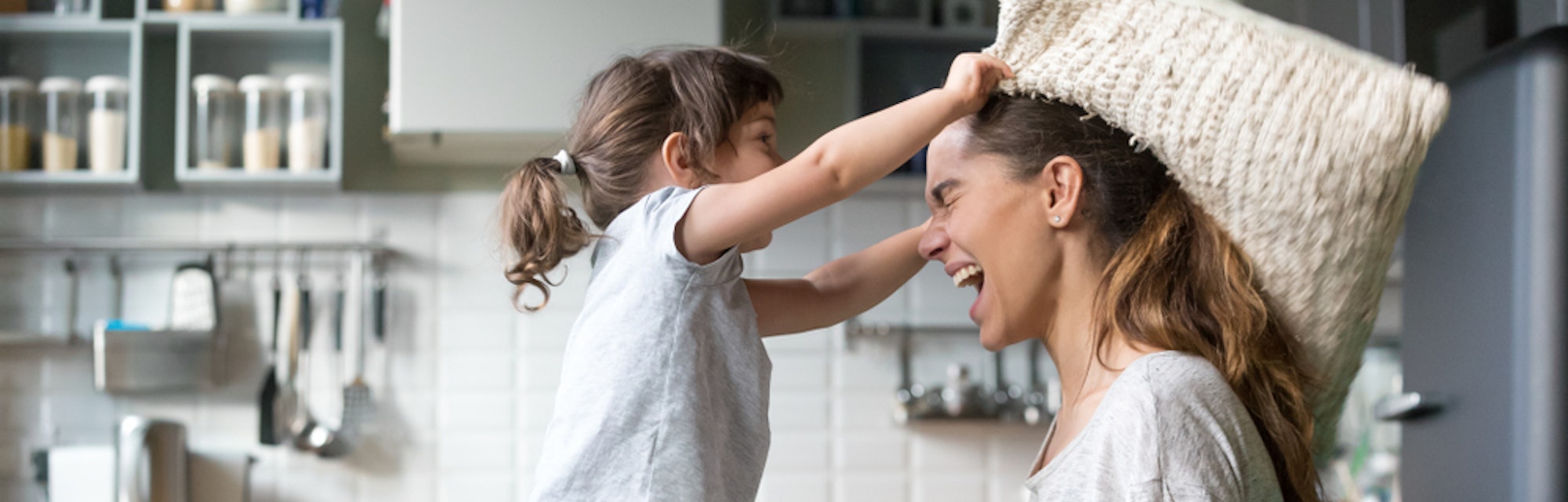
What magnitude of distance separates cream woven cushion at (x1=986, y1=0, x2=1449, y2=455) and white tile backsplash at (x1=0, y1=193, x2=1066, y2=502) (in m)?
1.72

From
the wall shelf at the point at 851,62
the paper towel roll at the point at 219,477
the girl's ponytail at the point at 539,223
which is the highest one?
the wall shelf at the point at 851,62

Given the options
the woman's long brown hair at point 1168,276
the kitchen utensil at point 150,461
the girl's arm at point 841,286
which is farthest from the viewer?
the kitchen utensil at point 150,461

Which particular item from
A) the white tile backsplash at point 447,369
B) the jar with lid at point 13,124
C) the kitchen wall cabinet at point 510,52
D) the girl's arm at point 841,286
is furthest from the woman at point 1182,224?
the jar with lid at point 13,124

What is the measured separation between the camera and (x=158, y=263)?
267 centimetres

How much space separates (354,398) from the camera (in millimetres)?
2639

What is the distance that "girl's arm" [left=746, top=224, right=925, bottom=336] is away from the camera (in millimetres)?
1428

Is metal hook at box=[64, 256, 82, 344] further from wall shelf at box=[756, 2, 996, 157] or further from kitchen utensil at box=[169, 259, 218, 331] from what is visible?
wall shelf at box=[756, 2, 996, 157]

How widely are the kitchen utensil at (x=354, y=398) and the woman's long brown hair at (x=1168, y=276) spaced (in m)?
1.89

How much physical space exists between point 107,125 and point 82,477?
67cm

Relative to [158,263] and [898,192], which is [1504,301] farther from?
[158,263]

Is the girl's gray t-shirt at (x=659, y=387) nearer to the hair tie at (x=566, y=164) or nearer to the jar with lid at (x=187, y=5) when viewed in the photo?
the hair tie at (x=566, y=164)

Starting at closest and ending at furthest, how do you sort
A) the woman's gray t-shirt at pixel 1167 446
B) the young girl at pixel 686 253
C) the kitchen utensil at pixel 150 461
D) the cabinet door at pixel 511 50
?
1. the woman's gray t-shirt at pixel 1167 446
2. the young girl at pixel 686 253
3. the cabinet door at pixel 511 50
4. the kitchen utensil at pixel 150 461

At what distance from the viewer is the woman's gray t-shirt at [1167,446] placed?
0.88 metres

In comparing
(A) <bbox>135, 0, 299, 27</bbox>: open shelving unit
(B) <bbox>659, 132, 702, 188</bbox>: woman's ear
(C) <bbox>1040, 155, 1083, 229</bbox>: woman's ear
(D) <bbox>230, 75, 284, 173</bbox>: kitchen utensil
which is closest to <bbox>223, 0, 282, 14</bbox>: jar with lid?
(A) <bbox>135, 0, 299, 27</bbox>: open shelving unit
